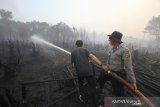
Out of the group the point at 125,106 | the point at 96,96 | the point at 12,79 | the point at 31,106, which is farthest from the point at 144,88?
the point at 12,79

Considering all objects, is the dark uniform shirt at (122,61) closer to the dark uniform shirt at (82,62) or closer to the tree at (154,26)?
the dark uniform shirt at (82,62)

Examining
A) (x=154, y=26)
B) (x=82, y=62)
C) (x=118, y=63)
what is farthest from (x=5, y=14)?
(x=118, y=63)

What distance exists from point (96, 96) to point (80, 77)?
0.75m

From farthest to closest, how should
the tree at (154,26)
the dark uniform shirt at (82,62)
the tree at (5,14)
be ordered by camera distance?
the tree at (154,26), the tree at (5,14), the dark uniform shirt at (82,62)

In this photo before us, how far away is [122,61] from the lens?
4535 millimetres

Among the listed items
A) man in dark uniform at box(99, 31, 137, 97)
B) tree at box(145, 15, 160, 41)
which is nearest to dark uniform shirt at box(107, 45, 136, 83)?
man in dark uniform at box(99, 31, 137, 97)

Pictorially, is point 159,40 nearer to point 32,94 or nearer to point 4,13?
point 4,13

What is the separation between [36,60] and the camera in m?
15.5

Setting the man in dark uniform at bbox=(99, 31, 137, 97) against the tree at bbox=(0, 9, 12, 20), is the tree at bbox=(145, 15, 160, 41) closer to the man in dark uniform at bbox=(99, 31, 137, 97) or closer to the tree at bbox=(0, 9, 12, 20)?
the tree at bbox=(0, 9, 12, 20)

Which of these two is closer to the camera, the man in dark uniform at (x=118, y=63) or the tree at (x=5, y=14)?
the man in dark uniform at (x=118, y=63)

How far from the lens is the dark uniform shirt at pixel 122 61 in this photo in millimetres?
4320

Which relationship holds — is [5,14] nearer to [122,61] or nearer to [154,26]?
[154,26]

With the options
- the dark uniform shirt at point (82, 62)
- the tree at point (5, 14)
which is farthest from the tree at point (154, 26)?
the dark uniform shirt at point (82, 62)

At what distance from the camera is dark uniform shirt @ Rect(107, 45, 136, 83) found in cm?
432
